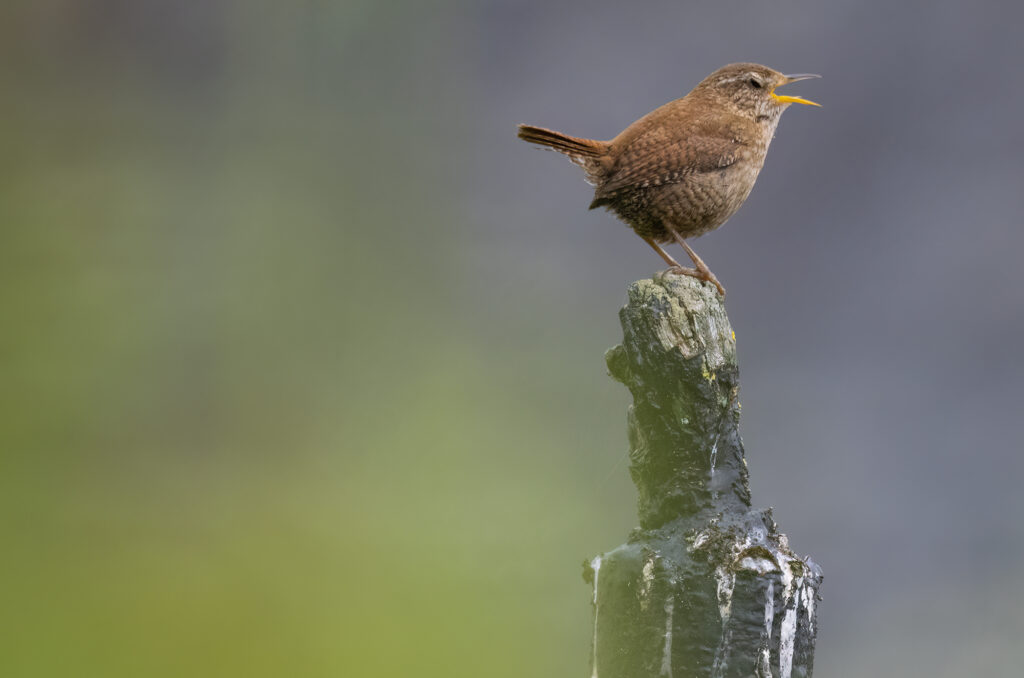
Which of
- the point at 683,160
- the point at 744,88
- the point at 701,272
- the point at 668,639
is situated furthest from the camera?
the point at 744,88

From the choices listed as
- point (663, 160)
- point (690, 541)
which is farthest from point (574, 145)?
point (690, 541)

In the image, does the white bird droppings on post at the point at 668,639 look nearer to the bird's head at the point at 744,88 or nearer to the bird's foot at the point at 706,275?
the bird's foot at the point at 706,275

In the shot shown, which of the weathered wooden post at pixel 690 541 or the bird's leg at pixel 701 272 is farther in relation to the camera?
the bird's leg at pixel 701 272

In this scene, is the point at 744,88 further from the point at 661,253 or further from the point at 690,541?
the point at 690,541

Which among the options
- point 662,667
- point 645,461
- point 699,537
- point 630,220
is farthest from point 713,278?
point 662,667

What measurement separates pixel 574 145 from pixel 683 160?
32cm

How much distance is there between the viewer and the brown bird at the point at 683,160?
2.38 m

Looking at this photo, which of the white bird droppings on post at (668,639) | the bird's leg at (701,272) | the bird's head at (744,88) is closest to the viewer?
the white bird droppings on post at (668,639)

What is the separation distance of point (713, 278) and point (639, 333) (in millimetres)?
592

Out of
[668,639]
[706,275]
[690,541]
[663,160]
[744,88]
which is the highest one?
[744,88]

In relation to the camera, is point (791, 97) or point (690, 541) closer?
point (690, 541)

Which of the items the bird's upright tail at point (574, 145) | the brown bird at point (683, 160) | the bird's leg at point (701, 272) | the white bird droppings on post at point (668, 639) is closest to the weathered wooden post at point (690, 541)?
the white bird droppings on post at point (668, 639)

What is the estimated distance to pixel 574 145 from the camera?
2.45 meters

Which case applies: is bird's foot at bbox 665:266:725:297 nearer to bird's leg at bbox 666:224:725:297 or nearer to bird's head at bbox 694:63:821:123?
bird's leg at bbox 666:224:725:297
